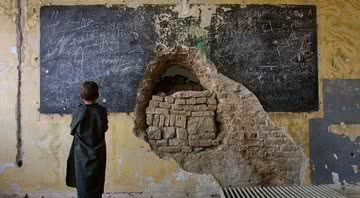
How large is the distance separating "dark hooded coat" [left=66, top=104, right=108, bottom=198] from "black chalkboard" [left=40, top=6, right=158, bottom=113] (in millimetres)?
1373

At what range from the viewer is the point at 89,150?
3135 millimetres

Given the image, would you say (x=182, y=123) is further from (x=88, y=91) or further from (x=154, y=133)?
(x=88, y=91)

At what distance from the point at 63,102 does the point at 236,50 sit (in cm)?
212

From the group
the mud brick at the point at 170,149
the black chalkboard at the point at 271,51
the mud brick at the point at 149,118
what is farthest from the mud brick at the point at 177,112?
the black chalkboard at the point at 271,51

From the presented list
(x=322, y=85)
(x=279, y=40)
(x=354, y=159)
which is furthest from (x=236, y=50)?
(x=354, y=159)

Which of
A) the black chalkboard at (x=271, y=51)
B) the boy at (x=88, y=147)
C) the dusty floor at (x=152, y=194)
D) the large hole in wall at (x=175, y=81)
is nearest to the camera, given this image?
the boy at (x=88, y=147)

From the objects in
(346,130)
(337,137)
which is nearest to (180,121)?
(337,137)

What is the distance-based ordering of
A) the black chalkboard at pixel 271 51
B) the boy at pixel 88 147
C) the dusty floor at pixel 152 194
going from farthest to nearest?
the black chalkboard at pixel 271 51
the dusty floor at pixel 152 194
the boy at pixel 88 147

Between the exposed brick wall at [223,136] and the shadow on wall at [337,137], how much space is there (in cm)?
24

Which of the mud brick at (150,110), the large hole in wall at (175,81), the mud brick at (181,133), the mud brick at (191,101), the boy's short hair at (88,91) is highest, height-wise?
the large hole in wall at (175,81)

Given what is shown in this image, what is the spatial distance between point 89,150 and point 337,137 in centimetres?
297

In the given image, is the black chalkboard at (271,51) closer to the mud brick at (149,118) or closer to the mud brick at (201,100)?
the mud brick at (201,100)

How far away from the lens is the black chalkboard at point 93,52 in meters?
4.59

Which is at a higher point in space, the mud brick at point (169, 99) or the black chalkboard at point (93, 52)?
the black chalkboard at point (93, 52)
